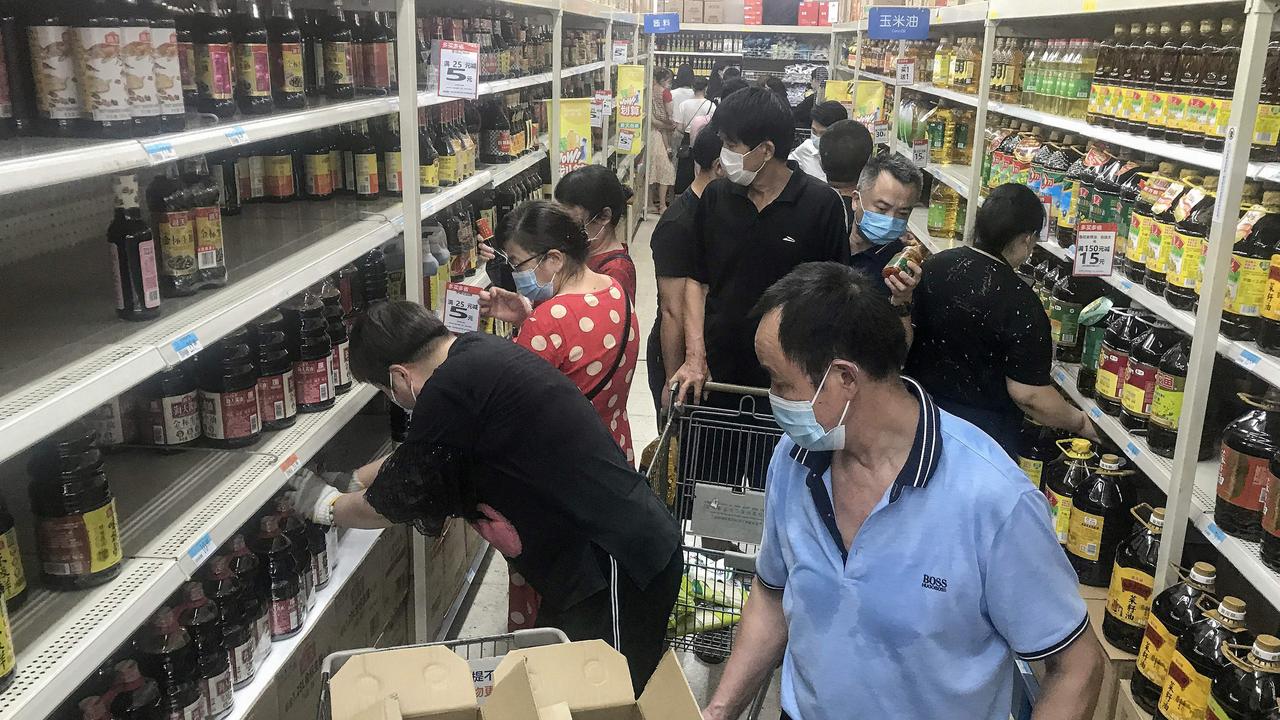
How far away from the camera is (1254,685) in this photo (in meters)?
2.23

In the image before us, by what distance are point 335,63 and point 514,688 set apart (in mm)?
2182

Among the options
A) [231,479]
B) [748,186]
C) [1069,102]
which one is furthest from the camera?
[1069,102]

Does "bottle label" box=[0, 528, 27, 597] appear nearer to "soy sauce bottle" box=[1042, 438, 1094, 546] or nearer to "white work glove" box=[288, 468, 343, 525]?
"white work glove" box=[288, 468, 343, 525]

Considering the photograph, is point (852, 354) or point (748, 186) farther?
point (748, 186)

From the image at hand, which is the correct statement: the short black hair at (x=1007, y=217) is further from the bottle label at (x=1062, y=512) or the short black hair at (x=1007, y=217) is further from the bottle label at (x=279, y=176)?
the bottle label at (x=279, y=176)

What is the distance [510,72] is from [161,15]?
3244 millimetres

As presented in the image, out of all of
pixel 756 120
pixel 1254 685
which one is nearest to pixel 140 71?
pixel 756 120

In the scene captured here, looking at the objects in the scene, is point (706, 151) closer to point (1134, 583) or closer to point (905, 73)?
point (1134, 583)

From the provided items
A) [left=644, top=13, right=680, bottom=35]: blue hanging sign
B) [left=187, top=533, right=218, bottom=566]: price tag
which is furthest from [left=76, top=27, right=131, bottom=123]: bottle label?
[left=644, top=13, right=680, bottom=35]: blue hanging sign

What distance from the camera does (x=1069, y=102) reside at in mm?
4156

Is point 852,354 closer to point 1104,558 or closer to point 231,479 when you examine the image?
point 231,479

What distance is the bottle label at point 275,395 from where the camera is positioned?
8.63 ft

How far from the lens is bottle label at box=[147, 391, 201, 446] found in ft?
8.13

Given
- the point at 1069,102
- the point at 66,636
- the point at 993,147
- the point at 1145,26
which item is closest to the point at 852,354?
the point at 66,636
